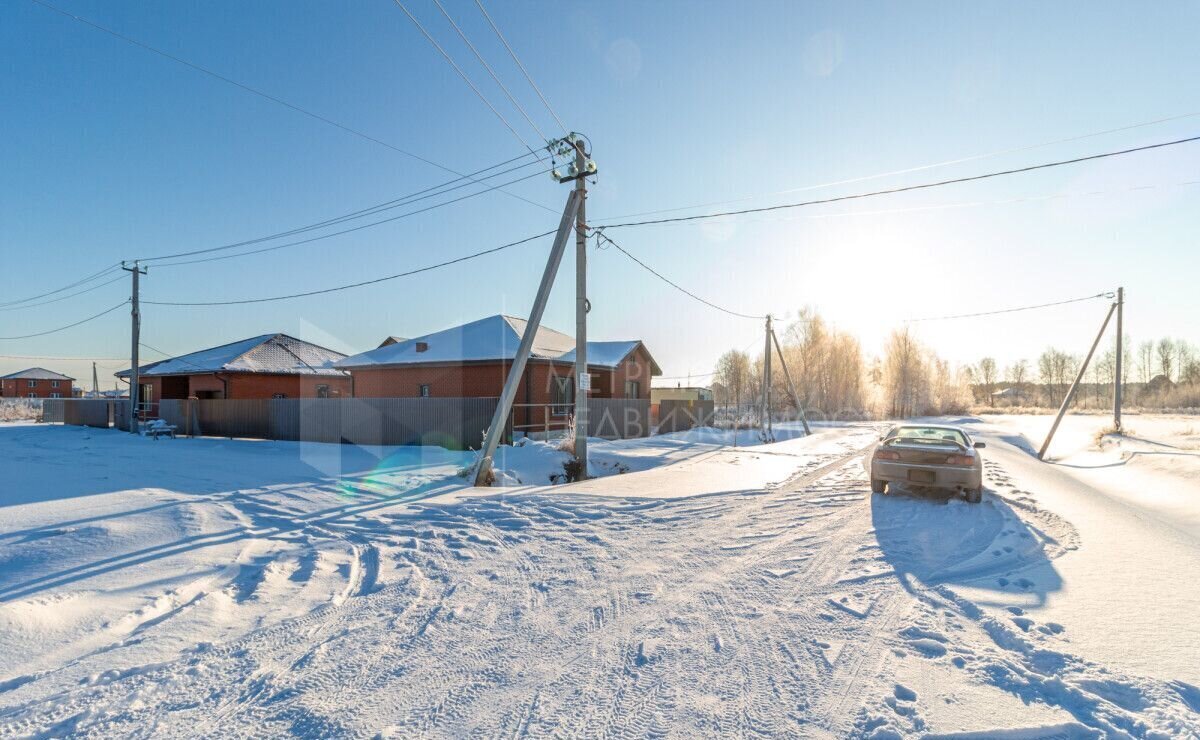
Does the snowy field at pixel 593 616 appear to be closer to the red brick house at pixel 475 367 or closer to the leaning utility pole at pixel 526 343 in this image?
the leaning utility pole at pixel 526 343

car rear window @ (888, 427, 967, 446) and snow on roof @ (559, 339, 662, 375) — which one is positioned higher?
snow on roof @ (559, 339, 662, 375)

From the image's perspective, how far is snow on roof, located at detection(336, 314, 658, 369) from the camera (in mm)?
21422

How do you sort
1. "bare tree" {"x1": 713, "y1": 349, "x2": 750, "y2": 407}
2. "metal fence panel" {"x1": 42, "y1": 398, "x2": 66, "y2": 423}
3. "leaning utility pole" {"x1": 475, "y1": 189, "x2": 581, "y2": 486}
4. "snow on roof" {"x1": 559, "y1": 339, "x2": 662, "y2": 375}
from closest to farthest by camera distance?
"leaning utility pole" {"x1": 475, "y1": 189, "x2": 581, "y2": 486}
"snow on roof" {"x1": 559, "y1": 339, "x2": 662, "y2": 375}
"metal fence panel" {"x1": 42, "y1": 398, "x2": 66, "y2": 423}
"bare tree" {"x1": 713, "y1": 349, "x2": 750, "y2": 407}

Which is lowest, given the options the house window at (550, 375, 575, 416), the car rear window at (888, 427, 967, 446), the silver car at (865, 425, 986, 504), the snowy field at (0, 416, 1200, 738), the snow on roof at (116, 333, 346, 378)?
the snowy field at (0, 416, 1200, 738)

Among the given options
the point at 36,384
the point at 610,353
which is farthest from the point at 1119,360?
the point at 36,384

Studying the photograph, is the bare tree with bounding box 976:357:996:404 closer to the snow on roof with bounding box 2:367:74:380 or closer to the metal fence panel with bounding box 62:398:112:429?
the metal fence panel with bounding box 62:398:112:429

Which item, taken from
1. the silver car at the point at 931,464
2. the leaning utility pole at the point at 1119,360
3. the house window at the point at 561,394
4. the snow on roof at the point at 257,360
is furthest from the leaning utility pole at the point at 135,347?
the leaning utility pole at the point at 1119,360

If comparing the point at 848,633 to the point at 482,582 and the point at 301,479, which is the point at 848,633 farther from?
the point at 301,479

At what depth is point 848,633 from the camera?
12.7 feet

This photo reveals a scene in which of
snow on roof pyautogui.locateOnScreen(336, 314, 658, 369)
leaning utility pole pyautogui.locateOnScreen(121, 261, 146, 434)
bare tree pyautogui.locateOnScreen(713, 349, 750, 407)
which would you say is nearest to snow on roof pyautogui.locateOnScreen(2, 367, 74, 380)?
leaning utility pole pyautogui.locateOnScreen(121, 261, 146, 434)

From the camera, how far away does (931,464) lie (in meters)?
8.77

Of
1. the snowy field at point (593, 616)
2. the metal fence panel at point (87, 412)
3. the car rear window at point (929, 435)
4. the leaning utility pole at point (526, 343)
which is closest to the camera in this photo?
the snowy field at point (593, 616)

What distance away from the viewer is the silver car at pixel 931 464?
8500mm

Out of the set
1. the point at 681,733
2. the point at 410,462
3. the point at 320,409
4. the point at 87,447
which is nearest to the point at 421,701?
the point at 681,733
